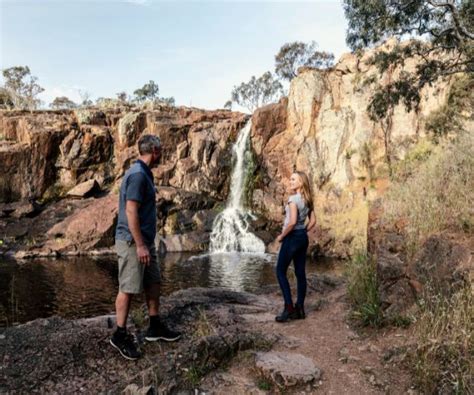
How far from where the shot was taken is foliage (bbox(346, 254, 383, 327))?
205 inches

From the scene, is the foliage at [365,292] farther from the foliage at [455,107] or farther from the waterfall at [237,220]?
the waterfall at [237,220]

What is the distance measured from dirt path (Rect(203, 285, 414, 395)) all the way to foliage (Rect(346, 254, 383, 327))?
0.67ft

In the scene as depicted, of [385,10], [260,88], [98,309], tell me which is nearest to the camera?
[385,10]

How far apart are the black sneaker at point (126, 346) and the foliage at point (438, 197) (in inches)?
141

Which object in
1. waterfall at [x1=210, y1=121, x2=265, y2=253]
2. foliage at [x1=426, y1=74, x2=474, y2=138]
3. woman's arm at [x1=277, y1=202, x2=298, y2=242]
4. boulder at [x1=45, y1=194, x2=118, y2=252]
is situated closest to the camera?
woman's arm at [x1=277, y1=202, x2=298, y2=242]

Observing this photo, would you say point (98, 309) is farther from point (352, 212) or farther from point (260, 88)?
point (260, 88)

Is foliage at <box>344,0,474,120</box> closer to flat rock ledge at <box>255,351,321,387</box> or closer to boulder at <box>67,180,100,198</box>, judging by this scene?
flat rock ledge at <box>255,351,321,387</box>

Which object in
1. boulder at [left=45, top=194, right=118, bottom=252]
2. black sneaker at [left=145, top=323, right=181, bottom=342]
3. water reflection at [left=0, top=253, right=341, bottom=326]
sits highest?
black sneaker at [left=145, top=323, right=181, bottom=342]

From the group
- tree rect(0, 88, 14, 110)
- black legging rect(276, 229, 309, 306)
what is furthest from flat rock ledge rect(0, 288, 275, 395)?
tree rect(0, 88, 14, 110)

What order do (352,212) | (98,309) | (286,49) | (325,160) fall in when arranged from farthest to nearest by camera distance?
1. (286,49)
2. (325,160)
3. (352,212)
4. (98,309)

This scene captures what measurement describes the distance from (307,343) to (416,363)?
135 centimetres

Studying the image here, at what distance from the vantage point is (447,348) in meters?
3.77

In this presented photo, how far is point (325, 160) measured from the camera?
91.1 feet

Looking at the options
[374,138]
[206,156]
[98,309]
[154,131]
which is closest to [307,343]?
[98,309]
